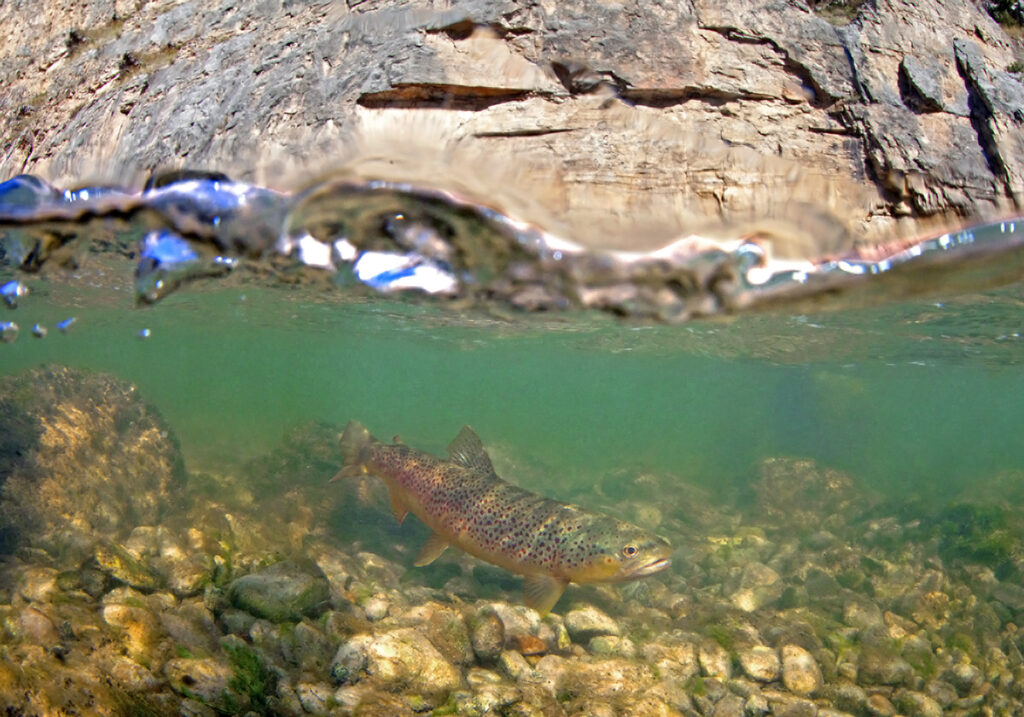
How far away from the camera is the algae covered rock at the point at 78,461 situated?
9231 mm

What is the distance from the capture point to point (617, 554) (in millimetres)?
8047

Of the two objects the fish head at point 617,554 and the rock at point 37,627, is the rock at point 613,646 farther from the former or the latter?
the rock at point 37,627

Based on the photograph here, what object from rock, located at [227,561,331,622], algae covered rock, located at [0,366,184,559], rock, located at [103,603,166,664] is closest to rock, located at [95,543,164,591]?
algae covered rock, located at [0,366,184,559]

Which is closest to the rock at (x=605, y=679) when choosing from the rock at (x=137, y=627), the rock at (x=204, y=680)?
the rock at (x=204, y=680)

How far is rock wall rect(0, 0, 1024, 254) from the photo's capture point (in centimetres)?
314

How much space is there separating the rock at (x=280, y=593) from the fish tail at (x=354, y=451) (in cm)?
383

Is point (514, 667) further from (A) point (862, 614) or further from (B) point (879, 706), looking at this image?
(A) point (862, 614)

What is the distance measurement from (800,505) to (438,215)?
22127 millimetres

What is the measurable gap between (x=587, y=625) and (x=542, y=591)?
41.7 inches

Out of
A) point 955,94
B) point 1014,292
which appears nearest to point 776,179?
point 955,94

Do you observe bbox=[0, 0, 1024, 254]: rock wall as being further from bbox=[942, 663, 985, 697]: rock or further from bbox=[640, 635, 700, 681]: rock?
bbox=[942, 663, 985, 697]: rock

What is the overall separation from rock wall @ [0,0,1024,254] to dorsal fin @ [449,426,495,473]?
7.70 meters

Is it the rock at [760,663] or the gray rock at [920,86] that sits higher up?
the gray rock at [920,86]

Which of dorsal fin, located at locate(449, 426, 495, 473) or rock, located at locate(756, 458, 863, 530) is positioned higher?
dorsal fin, located at locate(449, 426, 495, 473)
